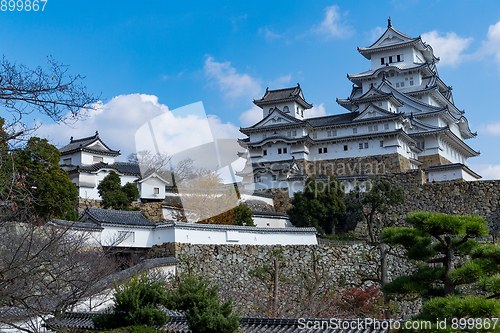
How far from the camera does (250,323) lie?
9680mm

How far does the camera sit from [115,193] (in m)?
24.1

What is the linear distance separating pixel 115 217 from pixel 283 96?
771 inches

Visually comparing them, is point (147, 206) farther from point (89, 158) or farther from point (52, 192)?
point (52, 192)

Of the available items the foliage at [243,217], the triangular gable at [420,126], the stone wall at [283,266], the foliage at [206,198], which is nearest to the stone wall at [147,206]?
the foliage at [206,198]

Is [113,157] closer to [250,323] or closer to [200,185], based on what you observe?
[200,185]

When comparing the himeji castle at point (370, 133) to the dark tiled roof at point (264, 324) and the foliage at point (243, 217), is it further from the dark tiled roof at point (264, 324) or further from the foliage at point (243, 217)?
the dark tiled roof at point (264, 324)

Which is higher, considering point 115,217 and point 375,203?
point 375,203

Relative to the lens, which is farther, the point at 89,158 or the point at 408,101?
the point at 408,101

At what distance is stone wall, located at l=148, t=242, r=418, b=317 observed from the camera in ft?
58.7

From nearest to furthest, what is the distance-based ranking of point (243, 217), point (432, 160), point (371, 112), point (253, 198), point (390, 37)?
point (243, 217) → point (253, 198) → point (371, 112) → point (432, 160) → point (390, 37)

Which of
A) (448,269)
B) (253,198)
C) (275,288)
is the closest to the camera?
(448,269)

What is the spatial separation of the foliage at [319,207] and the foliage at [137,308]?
546 inches

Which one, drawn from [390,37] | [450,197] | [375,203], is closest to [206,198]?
[375,203]

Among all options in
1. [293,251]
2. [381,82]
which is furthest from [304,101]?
[293,251]
